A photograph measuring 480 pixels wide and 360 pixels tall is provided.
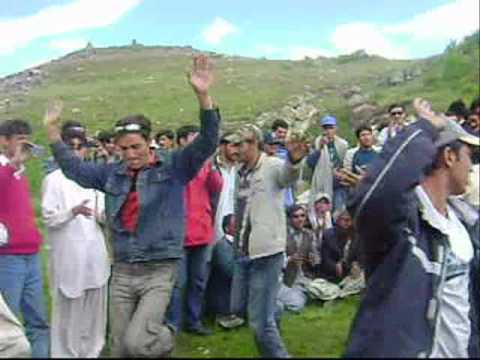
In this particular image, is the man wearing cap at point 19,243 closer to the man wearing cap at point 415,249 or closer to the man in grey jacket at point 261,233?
the man in grey jacket at point 261,233

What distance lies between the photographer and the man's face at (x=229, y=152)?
9.56m

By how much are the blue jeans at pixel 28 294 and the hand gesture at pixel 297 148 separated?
242 centimetres

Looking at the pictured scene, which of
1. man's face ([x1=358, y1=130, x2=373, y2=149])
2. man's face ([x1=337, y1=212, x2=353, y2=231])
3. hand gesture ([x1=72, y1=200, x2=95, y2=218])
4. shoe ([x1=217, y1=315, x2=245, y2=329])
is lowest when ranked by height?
shoe ([x1=217, y1=315, x2=245, y2=329])

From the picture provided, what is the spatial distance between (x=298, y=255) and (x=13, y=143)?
384 centimetres

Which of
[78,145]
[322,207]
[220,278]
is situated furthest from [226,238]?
[78,145]

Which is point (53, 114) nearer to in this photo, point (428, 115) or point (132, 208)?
point (132, 208)

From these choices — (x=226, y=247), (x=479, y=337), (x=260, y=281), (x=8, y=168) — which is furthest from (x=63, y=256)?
(x=479, y=337)

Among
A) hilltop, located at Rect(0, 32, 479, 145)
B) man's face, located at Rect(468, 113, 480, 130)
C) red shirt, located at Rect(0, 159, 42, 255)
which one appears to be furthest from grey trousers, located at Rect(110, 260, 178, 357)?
hilltop, located at Rect(0, 32, 479, 145)

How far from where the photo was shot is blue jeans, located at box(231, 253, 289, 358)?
8195 millimetres

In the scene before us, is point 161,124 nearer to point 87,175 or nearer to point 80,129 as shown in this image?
point 80,129

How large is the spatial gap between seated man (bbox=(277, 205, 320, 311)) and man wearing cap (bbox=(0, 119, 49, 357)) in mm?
3164

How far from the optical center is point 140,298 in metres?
6.85

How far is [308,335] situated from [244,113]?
2313 cm

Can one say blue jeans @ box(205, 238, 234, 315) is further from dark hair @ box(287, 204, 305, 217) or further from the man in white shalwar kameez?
the man in white shalwar kameez
